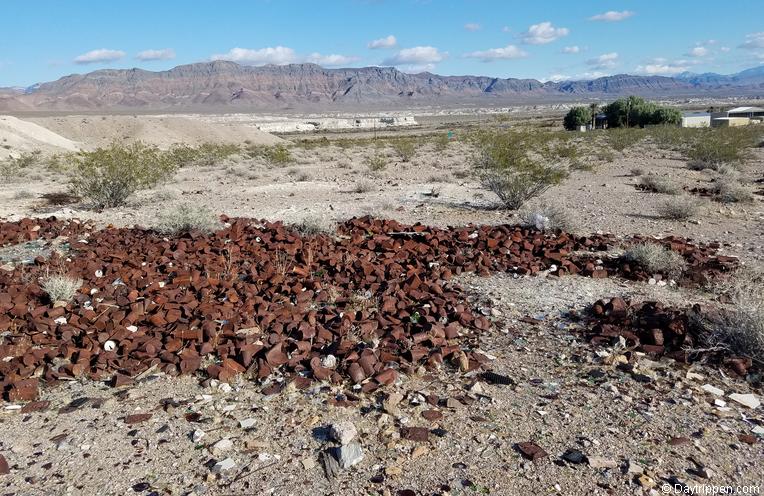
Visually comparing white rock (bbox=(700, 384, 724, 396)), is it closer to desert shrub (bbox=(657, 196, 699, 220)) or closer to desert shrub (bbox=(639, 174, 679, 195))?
desert shrub (bbox=(657, 196, 699, 220))

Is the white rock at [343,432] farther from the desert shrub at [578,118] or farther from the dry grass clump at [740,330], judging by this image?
the desert shrub at [578,118]

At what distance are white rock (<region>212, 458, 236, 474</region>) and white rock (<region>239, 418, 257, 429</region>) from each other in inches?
16.0

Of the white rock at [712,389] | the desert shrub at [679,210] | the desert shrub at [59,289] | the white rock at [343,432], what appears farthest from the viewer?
the desert shrub at [679,210]

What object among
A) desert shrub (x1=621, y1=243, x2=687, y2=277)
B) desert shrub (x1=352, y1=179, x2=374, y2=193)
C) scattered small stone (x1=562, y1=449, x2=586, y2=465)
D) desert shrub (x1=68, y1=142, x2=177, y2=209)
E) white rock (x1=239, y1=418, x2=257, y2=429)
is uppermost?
desert shrub (x1=68, y1=142, x2=177, y2=209)

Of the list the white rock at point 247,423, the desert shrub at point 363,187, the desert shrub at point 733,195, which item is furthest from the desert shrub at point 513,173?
the white rock at point 247,423

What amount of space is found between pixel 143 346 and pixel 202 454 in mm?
1719

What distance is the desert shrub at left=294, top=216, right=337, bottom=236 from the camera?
385 inches

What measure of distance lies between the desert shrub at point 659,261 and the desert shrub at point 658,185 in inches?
336

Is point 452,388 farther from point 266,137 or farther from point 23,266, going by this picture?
point 266,137

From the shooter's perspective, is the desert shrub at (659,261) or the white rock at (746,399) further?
the desert shrub at (659,261)

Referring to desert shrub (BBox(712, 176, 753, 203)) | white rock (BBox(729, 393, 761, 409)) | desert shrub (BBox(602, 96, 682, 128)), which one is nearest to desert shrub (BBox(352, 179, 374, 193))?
desert shrub (BBox(712, 176, 753, 203))

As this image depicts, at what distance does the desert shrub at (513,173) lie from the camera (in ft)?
44.3

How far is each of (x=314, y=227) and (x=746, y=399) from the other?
6.99 m

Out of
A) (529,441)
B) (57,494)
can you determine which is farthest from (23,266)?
(529,441)
